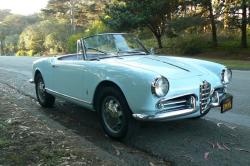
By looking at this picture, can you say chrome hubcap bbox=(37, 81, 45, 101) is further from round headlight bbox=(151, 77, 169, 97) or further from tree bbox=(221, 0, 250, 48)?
tree bbox=(221, 0, 250, 48)

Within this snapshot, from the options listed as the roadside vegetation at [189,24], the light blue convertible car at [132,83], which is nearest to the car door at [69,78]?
the light blue convertible car at [132,83]

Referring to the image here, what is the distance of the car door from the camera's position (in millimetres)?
6117

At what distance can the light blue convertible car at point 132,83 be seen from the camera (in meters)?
4.91

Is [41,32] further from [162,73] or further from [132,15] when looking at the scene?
[162,73]

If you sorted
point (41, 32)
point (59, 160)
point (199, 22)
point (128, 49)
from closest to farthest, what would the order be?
point (59, 160), point (128, 49), point (199, 22), point (41, 32)

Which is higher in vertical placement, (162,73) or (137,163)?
(162,73)

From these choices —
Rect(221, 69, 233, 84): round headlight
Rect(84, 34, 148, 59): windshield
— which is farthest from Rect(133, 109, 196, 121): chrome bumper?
Rect(84, 34, 148, 59): windshield

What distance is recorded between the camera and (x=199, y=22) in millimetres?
29922

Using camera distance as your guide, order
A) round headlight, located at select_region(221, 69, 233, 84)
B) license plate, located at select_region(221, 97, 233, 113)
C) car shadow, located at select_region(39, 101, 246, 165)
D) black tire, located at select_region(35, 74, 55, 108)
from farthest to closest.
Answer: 1. black tire, located at select_region(35, 74, 55, 108)
2. round headlight, located at select_region(221, 69, 233, 84)
3. license plate, located at select_region(221, 97, 233, 113)
4. car shadow, located at select_region(39, 101, 246, 165)

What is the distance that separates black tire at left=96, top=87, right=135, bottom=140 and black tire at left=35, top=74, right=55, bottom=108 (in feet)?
7.73

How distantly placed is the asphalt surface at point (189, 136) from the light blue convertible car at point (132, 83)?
36cm

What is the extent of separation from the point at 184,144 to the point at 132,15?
2690 cm

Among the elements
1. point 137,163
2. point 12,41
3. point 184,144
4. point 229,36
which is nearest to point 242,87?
point 184,144

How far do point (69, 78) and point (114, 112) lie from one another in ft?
4.48
